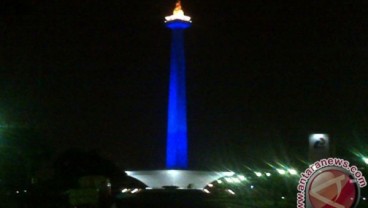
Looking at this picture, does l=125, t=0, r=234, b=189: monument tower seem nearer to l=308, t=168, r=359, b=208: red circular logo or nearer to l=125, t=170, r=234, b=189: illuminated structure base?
l=125, t=170, r=234, b=189: illuminated structure base

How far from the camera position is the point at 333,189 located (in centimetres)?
1025

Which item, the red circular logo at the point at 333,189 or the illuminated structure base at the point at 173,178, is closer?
the red circular logo at the point at 333,189

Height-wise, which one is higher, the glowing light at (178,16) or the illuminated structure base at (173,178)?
the glowing light at (178,16)

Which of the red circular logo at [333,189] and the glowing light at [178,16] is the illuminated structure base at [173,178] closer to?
the glowing light at [178,16]

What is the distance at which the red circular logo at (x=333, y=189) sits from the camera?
10.2m

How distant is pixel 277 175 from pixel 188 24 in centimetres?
6061

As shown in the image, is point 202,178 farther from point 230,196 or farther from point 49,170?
point 230,196

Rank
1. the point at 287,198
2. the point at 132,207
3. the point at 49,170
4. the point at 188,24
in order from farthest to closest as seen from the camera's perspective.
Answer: the point at 188,24 < the point at 49,170 < the point at 287,198 < the point at 132,207

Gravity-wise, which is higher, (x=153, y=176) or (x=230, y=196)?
(x=153, y=176)

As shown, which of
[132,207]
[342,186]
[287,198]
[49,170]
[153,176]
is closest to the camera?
[342,186]

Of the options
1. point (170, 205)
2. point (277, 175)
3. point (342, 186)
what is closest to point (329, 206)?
point (342, 186)

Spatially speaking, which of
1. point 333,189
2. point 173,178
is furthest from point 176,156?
point 333,189

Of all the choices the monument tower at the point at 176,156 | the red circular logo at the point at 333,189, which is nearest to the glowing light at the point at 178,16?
the monument tower at the point at 176,156

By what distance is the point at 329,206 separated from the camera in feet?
33.5
